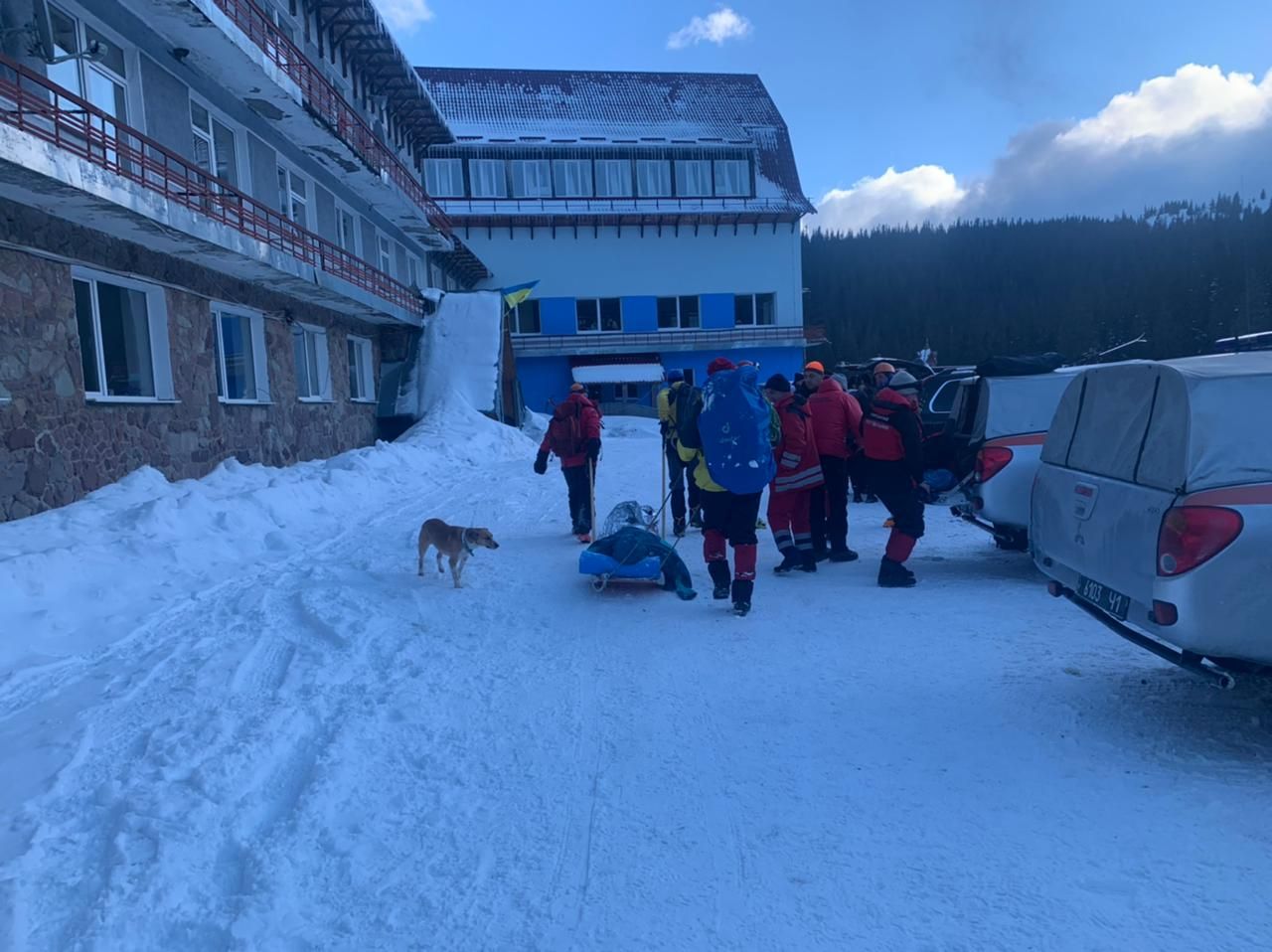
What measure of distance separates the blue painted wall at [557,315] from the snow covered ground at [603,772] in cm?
3685

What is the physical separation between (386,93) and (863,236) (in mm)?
79653

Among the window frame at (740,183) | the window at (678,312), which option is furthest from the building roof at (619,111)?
the window at (678,312)

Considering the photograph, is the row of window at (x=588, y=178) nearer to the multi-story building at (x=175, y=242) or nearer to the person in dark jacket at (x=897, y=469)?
the multi-story building at (x=175, y=242)

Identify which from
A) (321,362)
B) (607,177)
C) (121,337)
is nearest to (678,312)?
(607,177)

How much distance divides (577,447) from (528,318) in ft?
115

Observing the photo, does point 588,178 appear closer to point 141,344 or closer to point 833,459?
point 141,344

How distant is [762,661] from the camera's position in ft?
17.5

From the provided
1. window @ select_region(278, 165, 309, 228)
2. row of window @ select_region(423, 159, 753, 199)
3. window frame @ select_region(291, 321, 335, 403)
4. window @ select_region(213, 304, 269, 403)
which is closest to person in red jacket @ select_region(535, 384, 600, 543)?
window @ select_region(213, 304, 269, 403)

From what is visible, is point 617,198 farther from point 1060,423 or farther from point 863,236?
point 863,236

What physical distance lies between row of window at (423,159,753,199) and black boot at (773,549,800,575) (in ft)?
124

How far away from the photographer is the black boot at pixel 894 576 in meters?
7.25

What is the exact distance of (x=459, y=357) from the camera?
2544 cm

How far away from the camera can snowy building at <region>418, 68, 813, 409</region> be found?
4222cm

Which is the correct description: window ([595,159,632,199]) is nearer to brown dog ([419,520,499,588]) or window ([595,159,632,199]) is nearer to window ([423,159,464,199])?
window ([423,159,464,199])
